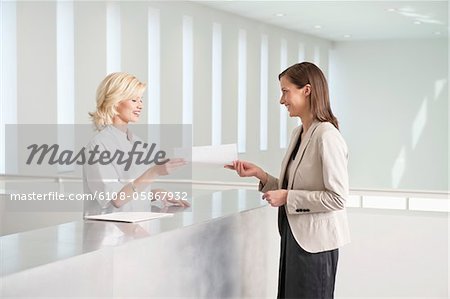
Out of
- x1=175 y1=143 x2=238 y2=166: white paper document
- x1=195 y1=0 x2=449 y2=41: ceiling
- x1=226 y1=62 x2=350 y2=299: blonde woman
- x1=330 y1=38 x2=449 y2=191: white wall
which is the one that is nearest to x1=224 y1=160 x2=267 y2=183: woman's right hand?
x1=175 y1=143 x2=238 y2=166: white paper document

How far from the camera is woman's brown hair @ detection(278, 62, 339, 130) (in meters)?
2.21

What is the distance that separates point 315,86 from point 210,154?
0.39 metres

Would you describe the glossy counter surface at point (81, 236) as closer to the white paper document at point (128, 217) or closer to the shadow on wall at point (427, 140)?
the white paper document at point (128, 217)

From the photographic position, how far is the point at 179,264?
2.06m

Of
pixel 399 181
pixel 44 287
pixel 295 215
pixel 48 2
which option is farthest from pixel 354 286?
pixel 399 181

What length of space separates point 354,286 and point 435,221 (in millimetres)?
503

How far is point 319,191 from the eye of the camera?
2.14 meters

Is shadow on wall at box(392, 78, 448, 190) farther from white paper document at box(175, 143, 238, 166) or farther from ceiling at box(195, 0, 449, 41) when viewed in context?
white paper document at box(175, 143, 238, 166)

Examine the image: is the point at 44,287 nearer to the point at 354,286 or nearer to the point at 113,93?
the point at 113,93

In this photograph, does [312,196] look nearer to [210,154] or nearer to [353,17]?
[210,154]

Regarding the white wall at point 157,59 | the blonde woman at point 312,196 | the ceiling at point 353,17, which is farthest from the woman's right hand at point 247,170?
the ceiling at point 353,17

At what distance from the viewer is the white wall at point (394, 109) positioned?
8.38m

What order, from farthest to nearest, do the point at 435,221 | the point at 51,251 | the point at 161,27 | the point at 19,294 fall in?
the point at 161,27
the point at 435,221
the point at 51,251
the point at 19,294

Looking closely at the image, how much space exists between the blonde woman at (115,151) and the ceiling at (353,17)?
533 centimetres
